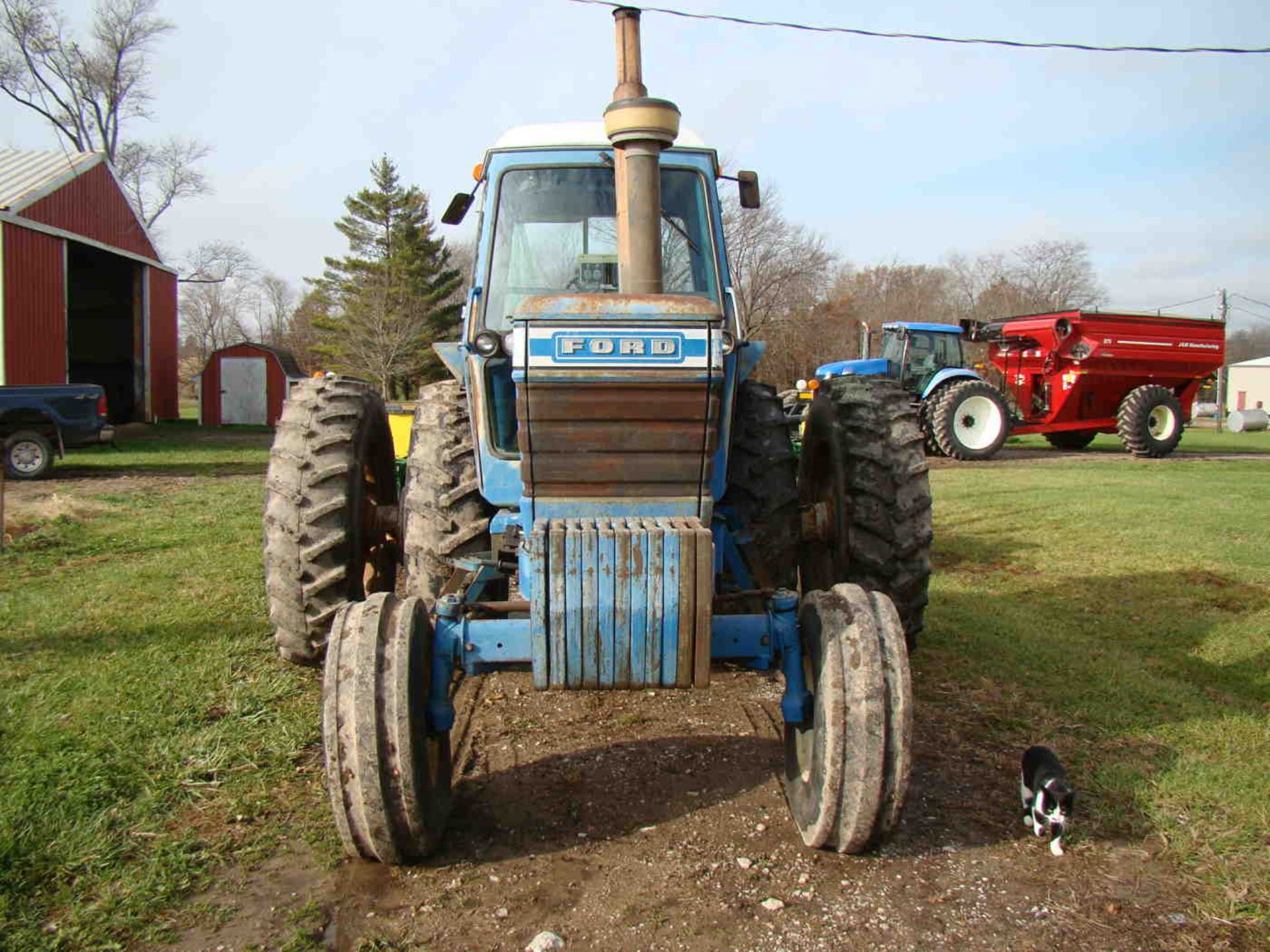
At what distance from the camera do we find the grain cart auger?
2949 millimetres

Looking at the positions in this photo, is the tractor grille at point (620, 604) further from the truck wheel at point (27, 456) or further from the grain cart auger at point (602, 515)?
the truck wheel at point (27, 456)

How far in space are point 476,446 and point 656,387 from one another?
1057 mm

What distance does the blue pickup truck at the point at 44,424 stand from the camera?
1397 cm

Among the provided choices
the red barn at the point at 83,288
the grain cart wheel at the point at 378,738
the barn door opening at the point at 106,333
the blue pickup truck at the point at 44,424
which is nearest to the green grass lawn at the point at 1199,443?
the blue pickup truck at the point at 44,424

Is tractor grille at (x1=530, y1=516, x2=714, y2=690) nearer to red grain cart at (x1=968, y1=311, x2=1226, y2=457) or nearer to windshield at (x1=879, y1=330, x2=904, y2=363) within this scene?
windshield at (x1=879, y1=330, x2=904, y2=363)

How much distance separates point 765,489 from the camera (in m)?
4.41

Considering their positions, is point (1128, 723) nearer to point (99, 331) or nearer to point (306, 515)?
point (306, 515)

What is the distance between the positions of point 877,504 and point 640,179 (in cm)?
195

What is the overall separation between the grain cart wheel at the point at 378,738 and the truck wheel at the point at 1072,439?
70.7ft

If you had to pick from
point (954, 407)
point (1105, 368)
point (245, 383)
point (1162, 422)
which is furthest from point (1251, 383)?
point (245, 383)

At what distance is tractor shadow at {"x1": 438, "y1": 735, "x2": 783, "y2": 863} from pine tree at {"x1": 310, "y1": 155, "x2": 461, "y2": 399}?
33.0m

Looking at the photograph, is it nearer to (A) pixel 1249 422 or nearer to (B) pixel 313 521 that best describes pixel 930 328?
(B) pixel 313 521

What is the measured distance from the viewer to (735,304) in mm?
4371

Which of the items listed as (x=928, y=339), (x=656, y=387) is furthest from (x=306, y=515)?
(x=928, y=339)
